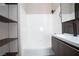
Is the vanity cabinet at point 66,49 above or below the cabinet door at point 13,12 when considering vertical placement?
below

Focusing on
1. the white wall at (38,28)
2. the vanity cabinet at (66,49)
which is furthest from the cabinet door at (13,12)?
the vanity cabinet at (66,49)

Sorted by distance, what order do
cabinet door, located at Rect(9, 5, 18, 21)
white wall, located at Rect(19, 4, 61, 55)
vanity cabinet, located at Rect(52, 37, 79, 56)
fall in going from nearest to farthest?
vanity cabinet, located at Rect(52, 37, 79, 56) < cabinet door, located at Rect(9, 5, 18, 21) < white wall, located at Rect(19, 4, 61, 55)

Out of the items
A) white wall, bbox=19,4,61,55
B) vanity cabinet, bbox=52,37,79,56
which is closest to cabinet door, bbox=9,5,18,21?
white wall, bbox=19,4,61,55

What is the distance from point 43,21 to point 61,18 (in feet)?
5.30

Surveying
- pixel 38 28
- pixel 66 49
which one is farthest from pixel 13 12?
pixel 66 49

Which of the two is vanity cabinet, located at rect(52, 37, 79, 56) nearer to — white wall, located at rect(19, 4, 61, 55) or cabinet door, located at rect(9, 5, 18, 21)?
cabinet door, located at rect(9, 5, 18, 21)

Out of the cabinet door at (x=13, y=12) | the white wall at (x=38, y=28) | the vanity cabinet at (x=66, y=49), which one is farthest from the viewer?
the white wall at (x=38, y=28)

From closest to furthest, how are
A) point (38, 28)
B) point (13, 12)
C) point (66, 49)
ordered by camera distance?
point (66, 49), point (13, 12), point (38, 28)

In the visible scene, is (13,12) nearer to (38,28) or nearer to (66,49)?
(38,28)

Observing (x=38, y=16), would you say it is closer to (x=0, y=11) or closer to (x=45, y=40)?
(x=45, y=40)

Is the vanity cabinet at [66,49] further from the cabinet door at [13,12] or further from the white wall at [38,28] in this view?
the white wall at [38,28]

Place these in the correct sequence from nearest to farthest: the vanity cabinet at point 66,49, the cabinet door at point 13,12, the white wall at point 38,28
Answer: the vanity cabinet at point 66,49 → the cabinet door at point 13,12 → the white wall at point 38,28

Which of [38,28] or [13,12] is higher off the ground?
[13,12]

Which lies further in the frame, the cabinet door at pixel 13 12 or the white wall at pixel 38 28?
the white wall at pixel 38 28
